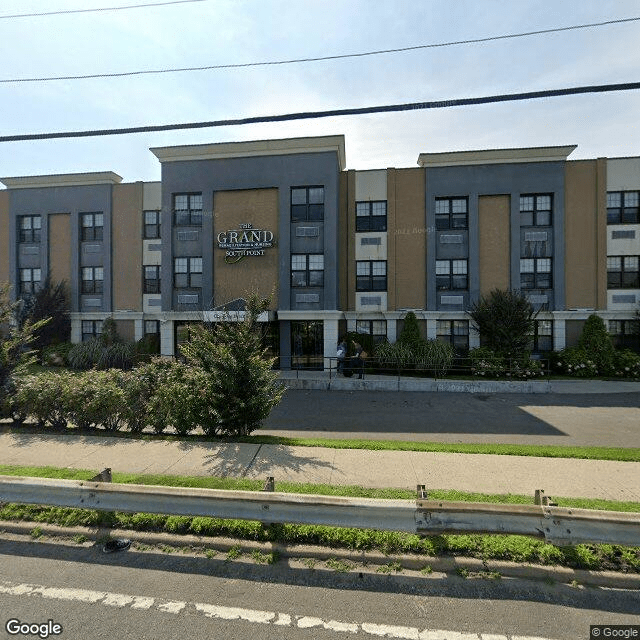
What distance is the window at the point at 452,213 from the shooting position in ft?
68.5

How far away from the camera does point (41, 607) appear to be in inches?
122

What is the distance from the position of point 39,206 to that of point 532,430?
30213 mm

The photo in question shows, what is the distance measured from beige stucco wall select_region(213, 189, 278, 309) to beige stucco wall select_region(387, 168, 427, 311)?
6.64 m

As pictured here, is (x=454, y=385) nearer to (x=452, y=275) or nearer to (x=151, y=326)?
(x=452, y=275)

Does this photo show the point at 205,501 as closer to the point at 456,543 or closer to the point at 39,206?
the point at 456,543

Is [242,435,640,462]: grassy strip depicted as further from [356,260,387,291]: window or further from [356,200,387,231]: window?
[356,200,387,231]: window

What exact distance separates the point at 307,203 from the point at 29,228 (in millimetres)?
19375

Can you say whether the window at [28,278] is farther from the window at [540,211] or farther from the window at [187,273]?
the window at [540,211]

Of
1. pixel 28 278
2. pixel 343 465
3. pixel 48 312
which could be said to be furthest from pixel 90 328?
pixel 343 465

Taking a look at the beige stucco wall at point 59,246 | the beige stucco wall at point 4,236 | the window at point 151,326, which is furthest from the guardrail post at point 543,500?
the beige stucco wall at point 4,236

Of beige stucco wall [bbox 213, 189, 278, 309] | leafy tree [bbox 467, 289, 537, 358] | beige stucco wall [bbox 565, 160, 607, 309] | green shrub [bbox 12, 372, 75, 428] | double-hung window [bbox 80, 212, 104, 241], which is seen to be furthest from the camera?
double-hung window [bbox 80, 212, 104, 241]

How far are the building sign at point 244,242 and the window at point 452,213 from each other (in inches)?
381

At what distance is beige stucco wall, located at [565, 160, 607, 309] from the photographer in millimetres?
19938

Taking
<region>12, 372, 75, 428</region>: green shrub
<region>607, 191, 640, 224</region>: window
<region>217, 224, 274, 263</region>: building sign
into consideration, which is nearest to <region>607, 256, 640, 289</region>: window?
<region>607, 191, 640, 224</region>: window
